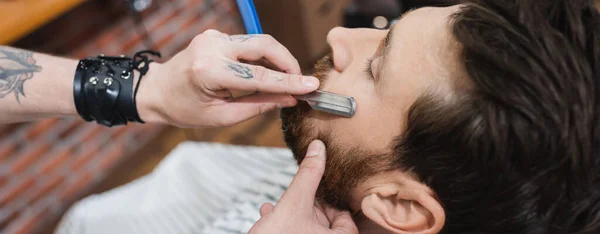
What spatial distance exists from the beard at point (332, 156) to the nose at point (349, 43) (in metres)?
0.03

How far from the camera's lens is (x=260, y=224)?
0.85 m

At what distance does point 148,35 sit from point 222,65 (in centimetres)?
160

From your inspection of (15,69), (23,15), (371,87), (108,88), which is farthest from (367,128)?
(23,15)

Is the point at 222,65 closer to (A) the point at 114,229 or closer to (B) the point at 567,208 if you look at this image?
(B) the point at 567,208

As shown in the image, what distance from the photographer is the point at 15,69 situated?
1067mm

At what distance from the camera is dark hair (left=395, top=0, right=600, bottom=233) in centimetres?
65

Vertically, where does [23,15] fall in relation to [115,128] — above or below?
above

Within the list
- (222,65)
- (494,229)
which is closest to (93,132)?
(222,65)

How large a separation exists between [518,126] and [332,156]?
35 centimetres

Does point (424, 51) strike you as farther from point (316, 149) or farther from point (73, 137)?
point (73, 137)

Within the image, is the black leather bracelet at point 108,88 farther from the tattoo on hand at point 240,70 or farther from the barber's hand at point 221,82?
the tattoo on hand at point 240,70

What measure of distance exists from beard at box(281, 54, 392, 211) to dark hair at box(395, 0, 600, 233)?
80mm

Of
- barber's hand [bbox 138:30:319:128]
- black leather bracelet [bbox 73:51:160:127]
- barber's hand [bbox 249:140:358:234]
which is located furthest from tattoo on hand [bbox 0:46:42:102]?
barber's hand [bbox 249:140:358:234]

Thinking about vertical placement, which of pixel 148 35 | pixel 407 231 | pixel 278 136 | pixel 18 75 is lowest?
pixel 278 136
